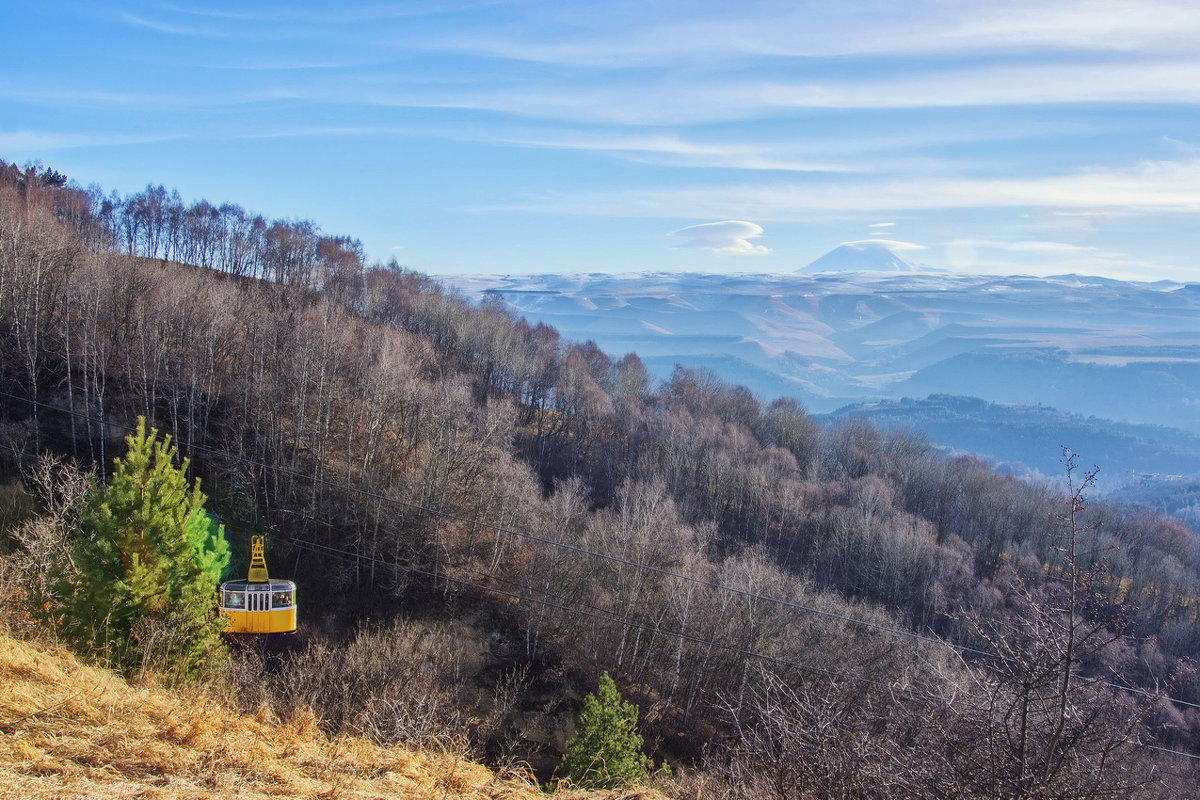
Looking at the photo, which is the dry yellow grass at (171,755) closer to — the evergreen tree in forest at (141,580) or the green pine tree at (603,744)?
the evergreen tree in forest at (141,580)

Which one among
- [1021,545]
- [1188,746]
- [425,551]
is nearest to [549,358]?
[425,551]

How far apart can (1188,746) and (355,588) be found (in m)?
43.5

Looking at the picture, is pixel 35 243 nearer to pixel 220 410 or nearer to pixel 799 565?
pixel 220 410

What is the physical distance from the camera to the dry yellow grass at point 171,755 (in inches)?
287

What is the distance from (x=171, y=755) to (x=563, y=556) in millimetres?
25355

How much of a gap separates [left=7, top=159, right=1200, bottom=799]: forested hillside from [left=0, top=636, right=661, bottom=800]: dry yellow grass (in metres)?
2.06

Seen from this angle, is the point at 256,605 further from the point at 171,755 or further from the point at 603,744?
the point at 171,755

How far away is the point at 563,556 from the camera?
108 feet

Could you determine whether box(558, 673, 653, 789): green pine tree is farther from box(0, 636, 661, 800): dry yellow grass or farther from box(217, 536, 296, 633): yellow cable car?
box(0, 636, 661, 800): dry yellow grass

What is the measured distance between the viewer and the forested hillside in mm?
9500

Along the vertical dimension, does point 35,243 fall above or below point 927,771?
above

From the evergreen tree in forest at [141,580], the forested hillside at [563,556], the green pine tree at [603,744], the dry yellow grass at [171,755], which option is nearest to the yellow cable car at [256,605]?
the forested hillside at [563,556]

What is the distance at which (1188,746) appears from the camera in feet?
124

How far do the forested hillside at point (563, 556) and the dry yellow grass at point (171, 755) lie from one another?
2.06 meters
